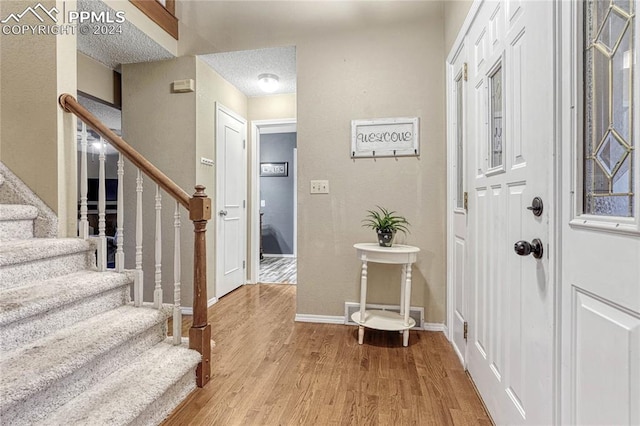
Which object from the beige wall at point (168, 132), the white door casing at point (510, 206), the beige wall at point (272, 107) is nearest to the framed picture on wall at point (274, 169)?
the beige wall at point (272, 107)

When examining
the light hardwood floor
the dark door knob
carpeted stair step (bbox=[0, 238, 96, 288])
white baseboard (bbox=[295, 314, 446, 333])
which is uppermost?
the dark door knob

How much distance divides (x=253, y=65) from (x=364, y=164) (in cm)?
156

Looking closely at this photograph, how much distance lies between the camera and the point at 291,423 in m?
1.44

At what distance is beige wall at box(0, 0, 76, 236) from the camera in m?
1.89

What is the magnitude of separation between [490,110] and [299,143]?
1573 mm

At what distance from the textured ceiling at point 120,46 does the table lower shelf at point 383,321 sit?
2.88 metres

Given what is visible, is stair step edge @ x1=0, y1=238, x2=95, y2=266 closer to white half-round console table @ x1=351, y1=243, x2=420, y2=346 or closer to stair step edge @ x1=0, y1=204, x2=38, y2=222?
stair step edge @ x1=0, y1=204, x2=38, y2=222

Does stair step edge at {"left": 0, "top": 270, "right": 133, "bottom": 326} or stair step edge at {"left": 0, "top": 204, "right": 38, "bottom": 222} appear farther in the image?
stair step edge at {"left": 0, "top": 204, "right": 38, "bottom": 222}

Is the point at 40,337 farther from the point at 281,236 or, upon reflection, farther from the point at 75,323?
the point at 281,236

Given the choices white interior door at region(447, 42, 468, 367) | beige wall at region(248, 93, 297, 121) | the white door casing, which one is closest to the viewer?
the white door casing

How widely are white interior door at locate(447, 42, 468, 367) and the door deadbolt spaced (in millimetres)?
899

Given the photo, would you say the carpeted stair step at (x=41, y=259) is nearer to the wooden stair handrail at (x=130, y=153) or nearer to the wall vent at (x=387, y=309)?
the wooden stair handrail at (x=130, y=153)

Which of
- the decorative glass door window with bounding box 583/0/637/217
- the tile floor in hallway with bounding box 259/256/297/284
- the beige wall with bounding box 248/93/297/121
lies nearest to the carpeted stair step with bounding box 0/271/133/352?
the decorative glass door window with bounding box 583/0/637/217

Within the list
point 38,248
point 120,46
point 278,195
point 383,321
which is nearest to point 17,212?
point 38,248
